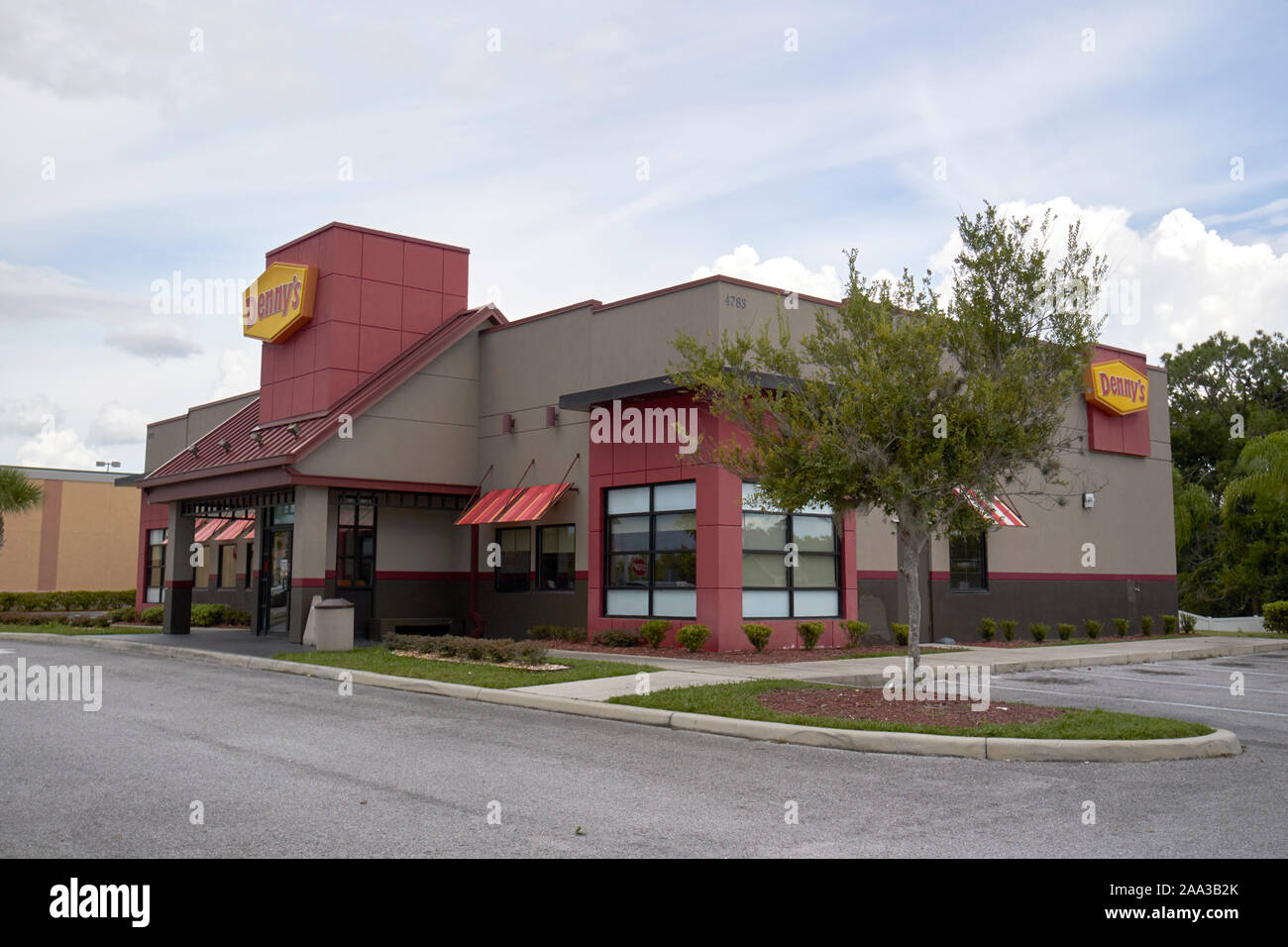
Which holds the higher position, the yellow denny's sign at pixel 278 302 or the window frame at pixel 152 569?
the yellow denny's sign at pixel 278 302

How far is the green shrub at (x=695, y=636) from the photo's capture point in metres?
19.2

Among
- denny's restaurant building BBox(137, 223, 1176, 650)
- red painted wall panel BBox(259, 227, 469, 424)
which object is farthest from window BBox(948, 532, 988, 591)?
red painted wall panel BBox(259, 227, 469, 424)

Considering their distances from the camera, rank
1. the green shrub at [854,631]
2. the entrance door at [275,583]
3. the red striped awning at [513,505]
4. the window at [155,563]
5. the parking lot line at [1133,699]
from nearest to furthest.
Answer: the parking lot line at [1133,699] → the green shrub at [854,631] → the red striped awning at [513,505] → the entrance door at [275,583] → the window at [155,563]

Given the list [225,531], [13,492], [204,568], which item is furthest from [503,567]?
[13,492]

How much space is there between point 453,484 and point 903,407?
14.5m

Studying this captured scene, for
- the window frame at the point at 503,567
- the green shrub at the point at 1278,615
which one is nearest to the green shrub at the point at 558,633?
the window frame at the point at 503,567

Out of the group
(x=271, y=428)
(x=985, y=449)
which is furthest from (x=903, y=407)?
(x=271, y=428)

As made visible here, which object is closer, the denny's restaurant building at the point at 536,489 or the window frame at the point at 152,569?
the denny's restaurant building at the point at 536,489

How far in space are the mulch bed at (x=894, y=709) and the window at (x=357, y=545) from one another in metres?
13.7

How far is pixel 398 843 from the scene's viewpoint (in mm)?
6465

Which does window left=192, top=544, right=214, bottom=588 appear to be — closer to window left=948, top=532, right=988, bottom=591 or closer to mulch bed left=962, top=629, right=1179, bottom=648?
window left=948, top=532, right=988, bottom=591

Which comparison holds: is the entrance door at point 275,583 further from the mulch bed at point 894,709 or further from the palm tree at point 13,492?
the palm tree at point 13,492

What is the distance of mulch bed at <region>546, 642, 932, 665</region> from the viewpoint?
18.3m
